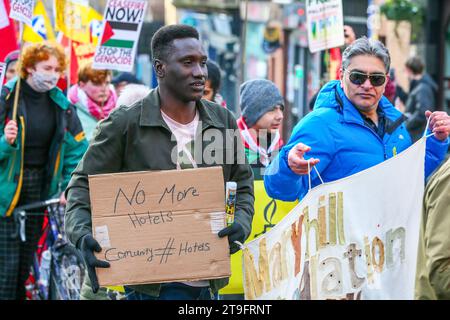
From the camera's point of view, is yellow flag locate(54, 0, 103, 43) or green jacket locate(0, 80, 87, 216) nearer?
green jacket locate(0, 80, 87, 216)

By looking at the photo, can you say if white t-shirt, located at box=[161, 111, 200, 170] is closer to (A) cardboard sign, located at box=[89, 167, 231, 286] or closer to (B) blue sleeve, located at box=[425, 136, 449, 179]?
(A) cardboard sign, located at box=[89, 167, 231, 286]

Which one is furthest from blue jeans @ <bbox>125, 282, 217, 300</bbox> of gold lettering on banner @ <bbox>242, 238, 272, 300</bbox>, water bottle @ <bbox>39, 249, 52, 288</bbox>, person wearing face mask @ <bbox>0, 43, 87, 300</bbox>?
person wearing face mask @ <bbox>0, 43, 87, 300</bbox>

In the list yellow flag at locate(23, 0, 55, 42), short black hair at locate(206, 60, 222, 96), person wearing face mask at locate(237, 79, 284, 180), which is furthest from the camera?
yellow flag at locate(23, 0, 55, 42)

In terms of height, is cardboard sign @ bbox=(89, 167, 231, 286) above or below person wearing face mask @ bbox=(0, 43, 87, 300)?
below

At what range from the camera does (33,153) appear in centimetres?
793

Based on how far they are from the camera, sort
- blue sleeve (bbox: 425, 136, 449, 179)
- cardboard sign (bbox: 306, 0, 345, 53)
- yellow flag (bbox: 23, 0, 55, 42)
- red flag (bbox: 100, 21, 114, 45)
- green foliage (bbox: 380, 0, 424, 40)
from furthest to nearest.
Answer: green foliage (bbox: 380, 0, 424, 40) → yellow flag (bbox: 23, 0, 55, 42) → red flag (bbox: 100, 21, 114, 45) → cardboard sign (bbox: 306, 0, 345, 53) → blue sleeve (bbox: 425, 136, 449, 179)

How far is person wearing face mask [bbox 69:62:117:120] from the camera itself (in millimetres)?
9641

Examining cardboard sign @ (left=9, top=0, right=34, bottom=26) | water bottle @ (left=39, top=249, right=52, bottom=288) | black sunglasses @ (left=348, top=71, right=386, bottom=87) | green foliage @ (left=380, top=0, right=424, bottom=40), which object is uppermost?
green foliage @ (left=380, top=0, right=424, bottom=40)

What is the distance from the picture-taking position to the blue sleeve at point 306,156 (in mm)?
5043

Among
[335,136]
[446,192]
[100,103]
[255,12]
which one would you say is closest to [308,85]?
[255,12]

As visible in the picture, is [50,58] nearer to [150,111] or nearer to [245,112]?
[245,112]

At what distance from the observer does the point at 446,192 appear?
3.96 meters

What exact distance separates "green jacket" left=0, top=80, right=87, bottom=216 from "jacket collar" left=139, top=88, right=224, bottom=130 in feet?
9.83

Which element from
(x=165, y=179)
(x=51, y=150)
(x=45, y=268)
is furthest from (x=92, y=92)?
(x=165, y=179)
